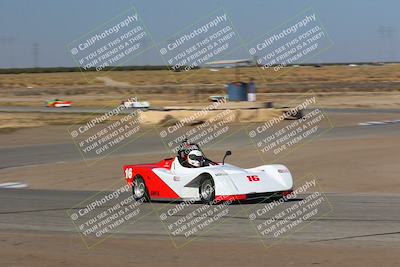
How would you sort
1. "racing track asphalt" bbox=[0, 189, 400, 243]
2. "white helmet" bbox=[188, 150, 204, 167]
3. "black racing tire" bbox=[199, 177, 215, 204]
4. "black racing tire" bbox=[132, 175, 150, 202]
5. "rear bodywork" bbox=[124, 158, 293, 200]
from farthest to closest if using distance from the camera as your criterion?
"black racing tire" bbox=[132, 175, 150, 202] → "white helmet" bbox=[188, 150, 204, 167] → "black racing tire" bbox=[199, 177, 215, 204] → "rear bodywork" bbox=[124, 158, 293, 200] → "racing track asphalt" bbox=[0, 189, 400, 243]

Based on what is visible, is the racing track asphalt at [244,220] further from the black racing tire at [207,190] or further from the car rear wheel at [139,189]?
the car rear wheel at [139,189]

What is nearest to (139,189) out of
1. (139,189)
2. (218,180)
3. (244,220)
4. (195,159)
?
(139,189)

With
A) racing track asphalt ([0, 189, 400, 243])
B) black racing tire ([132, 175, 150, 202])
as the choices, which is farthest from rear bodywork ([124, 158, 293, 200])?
racing track asphalt ([0, 189, 400, 243])

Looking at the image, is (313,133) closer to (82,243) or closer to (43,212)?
(43,212)

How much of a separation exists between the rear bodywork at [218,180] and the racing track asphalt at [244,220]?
0.83 ft

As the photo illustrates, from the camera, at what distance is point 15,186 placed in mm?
20438

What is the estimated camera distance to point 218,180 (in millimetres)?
14125

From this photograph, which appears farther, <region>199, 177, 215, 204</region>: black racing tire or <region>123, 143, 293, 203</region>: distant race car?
<region>199, 177, 215, 204</region>: black racing tire

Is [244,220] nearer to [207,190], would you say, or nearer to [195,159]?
[207,190]

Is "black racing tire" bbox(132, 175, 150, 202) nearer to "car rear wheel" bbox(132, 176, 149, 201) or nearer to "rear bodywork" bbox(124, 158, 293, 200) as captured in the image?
"car rear wheel" bbox(132, 176, 149, 201)

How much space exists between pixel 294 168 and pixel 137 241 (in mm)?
11746

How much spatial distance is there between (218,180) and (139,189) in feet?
8.10

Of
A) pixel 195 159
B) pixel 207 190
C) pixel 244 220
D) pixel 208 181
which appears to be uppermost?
pixel 195 159

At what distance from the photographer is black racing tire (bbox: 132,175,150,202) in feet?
51.9
